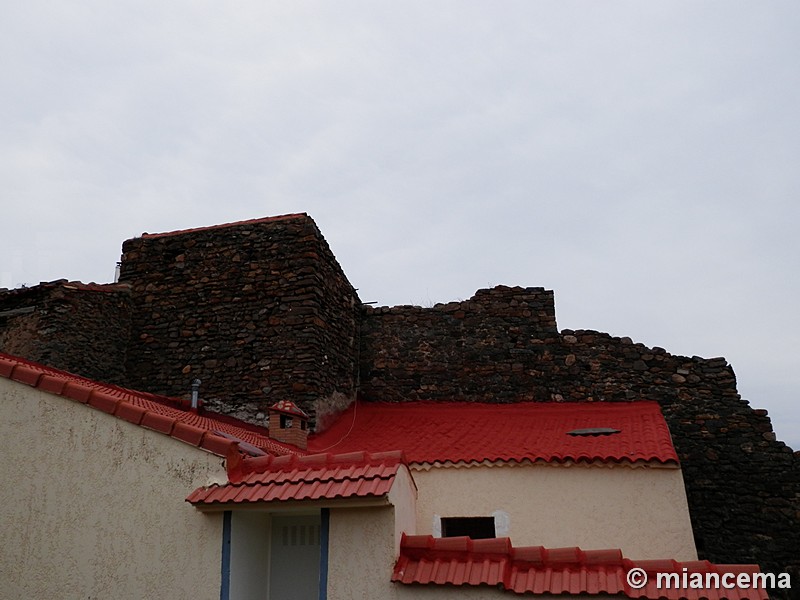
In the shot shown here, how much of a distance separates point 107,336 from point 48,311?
1.09 m

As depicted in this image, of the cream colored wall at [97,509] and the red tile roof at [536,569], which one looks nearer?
the red tile roof at [536,569]

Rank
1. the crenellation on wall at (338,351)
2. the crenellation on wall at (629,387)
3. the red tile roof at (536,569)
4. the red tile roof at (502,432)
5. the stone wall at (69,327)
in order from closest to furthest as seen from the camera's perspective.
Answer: the red tile roof at (536,569) → the red tile roof at (502,432) → the crenellation on wall at (629,387) → the crenellation on wall at (338,351) → the stone wall at (69,327)

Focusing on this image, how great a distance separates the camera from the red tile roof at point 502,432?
902 centimetres

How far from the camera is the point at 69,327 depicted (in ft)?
38.0

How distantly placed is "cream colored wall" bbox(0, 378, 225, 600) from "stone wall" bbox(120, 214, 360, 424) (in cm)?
485

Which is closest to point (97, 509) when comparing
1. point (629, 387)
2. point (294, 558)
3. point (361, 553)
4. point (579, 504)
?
point (294, 558)

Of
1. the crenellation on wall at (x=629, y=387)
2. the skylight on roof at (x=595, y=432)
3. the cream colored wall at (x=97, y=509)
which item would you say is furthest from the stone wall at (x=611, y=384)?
the cream colored wall at (x=97, y=509)

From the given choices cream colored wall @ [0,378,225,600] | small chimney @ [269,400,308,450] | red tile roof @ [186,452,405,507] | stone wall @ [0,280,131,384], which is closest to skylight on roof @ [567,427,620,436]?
small chimney @ [269,400,308,450]

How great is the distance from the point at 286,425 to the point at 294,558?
3.68 metres

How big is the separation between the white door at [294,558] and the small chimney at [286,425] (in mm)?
3335

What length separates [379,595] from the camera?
5.55 meters

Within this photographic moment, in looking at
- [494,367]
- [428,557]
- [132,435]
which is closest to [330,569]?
[428,557]

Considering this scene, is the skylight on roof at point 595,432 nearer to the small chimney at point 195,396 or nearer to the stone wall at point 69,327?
the small chimney at point 195,396

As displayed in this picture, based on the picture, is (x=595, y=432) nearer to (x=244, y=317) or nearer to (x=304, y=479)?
(x=304, y=479)
